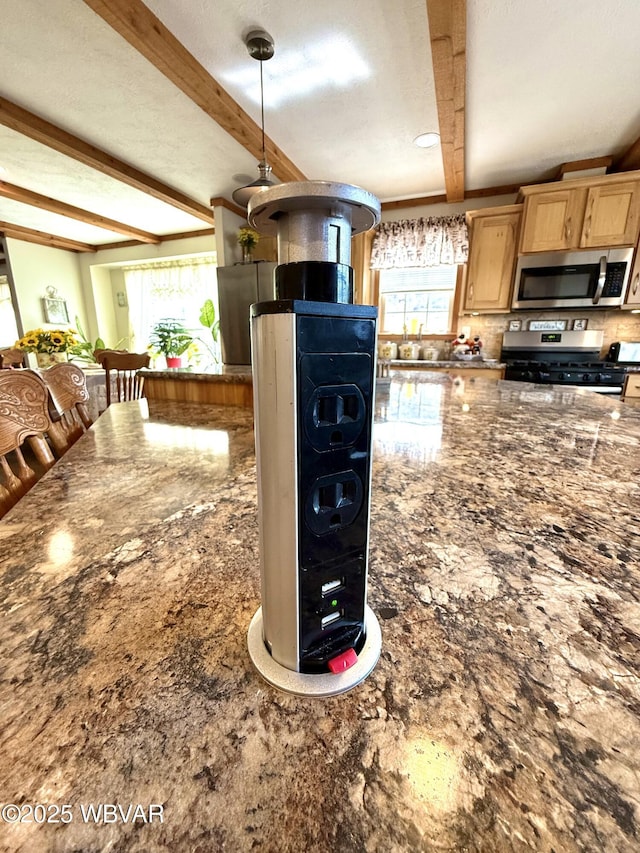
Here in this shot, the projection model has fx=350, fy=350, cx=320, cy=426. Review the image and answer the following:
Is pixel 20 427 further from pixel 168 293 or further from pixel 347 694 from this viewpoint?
pixel 168 293

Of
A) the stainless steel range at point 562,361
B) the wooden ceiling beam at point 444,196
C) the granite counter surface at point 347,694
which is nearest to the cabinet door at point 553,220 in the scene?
the wooden ceiling beam at point 444,196

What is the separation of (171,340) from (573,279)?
460 centimetres

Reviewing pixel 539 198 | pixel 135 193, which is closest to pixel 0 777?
pixel 539 198

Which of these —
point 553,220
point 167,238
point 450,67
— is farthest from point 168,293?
point 553,220

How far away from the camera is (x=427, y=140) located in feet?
8.27

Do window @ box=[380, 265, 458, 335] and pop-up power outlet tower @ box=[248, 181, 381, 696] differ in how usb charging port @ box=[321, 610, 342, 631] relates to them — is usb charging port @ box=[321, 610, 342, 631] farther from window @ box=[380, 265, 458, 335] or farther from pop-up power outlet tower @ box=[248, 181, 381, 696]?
window @ box=[380, 265, 458, 335]

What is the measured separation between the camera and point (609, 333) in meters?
3.14

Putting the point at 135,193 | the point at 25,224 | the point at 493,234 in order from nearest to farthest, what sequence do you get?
the point at 493,234 → the point at 135,193 → the point at 25,224

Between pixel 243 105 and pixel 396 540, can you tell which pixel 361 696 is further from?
pixel 243 105

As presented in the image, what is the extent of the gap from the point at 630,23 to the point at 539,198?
1441 mm

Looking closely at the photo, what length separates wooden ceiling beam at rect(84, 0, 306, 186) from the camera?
1.48m

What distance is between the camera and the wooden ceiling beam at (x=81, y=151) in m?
2.27

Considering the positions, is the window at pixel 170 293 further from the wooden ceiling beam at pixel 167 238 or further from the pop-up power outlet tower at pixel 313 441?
the pop-up power outlet tower at pixel 313 441

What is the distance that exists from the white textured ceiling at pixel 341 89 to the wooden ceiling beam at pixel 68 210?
0.37 metres
